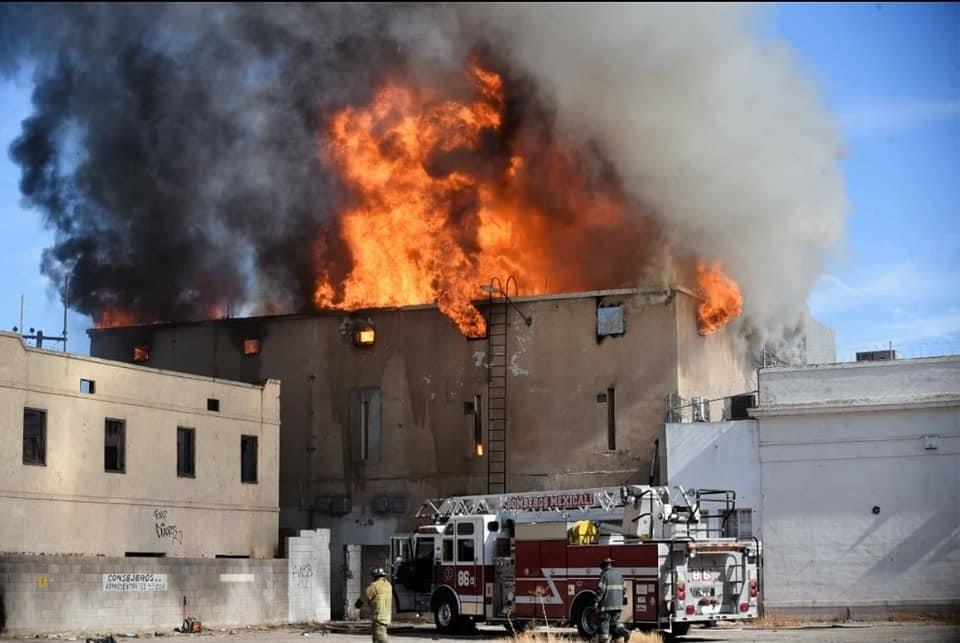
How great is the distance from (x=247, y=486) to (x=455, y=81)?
570 inches

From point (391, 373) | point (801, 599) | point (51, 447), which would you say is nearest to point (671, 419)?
point (801, 599)

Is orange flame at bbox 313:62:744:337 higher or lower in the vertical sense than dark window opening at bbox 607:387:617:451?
higher

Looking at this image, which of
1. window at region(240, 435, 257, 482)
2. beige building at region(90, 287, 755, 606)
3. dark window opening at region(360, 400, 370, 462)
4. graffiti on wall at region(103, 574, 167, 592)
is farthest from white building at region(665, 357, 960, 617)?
graffiti on wall at region(103, 574, 167, 592)

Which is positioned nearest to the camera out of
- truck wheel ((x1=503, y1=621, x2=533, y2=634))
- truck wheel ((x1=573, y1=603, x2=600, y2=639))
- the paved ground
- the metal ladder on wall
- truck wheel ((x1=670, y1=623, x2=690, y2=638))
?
the paved ground

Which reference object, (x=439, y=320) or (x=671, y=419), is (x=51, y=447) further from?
(x=671, y=419)

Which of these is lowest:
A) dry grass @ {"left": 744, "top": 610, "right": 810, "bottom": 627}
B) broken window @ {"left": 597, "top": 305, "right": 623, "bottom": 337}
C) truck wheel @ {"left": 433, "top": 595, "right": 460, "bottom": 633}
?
dry grass @ {"left": 744, "top": 610, "right": 810, "bottom": 627}

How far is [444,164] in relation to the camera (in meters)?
47.4

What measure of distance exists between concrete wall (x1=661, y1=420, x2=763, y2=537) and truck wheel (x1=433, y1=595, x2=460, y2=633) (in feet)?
27.1

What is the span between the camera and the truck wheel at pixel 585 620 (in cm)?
3120

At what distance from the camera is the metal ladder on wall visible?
44438mm

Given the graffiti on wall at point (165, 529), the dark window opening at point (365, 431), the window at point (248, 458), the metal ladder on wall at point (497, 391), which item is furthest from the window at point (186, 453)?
the metal ladder on wall at point (497, 391)

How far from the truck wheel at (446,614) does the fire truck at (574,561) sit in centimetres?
2

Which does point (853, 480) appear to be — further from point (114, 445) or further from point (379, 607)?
point (114, 445)

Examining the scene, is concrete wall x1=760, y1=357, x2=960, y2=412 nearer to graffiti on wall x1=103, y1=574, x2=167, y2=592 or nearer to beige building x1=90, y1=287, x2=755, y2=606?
beige building x1=90, y1=287, x2=755, y2=606
